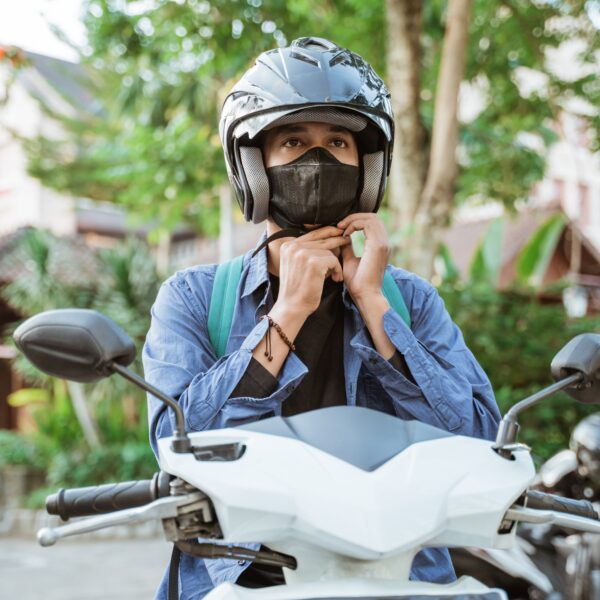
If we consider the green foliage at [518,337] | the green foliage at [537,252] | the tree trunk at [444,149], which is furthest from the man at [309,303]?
the green foliage at [537,252]

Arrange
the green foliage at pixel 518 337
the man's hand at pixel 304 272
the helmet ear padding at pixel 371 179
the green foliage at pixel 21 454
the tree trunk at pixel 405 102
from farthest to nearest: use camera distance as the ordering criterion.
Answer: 1. the green foliage at pixel 21 454
2. the tree trunk at pixel 405 102
3. the green foliage at pixel 518 337
4. the helmet ear padding at pixel 371 179
5. the man's hand at pixel 304 272

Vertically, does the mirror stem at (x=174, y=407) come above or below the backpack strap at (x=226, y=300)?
below

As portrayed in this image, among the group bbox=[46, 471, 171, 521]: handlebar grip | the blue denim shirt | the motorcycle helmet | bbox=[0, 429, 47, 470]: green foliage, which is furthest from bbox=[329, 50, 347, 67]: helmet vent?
bbox=[0, 429, 47, 470]: green foliage

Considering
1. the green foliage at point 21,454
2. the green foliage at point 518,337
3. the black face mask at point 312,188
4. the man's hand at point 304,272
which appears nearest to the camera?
the man's hand at point 304,272

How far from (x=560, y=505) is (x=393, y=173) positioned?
22.5 feet

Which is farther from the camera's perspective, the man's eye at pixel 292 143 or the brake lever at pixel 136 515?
the man's eye at pixel 292 143

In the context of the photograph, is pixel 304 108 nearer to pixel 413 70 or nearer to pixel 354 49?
pixel 413 70

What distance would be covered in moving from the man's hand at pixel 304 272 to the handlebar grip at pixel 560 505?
60 centimetres

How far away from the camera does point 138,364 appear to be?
10.1m

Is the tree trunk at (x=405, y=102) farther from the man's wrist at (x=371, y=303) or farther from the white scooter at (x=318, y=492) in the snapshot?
the white scooter at (x=318, y=492)

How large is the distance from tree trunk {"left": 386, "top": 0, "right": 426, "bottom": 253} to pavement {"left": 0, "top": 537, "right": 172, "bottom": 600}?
394 centimetres

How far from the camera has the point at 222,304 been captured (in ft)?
6.78

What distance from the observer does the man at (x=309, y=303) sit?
5.93ft

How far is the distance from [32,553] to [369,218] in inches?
307
